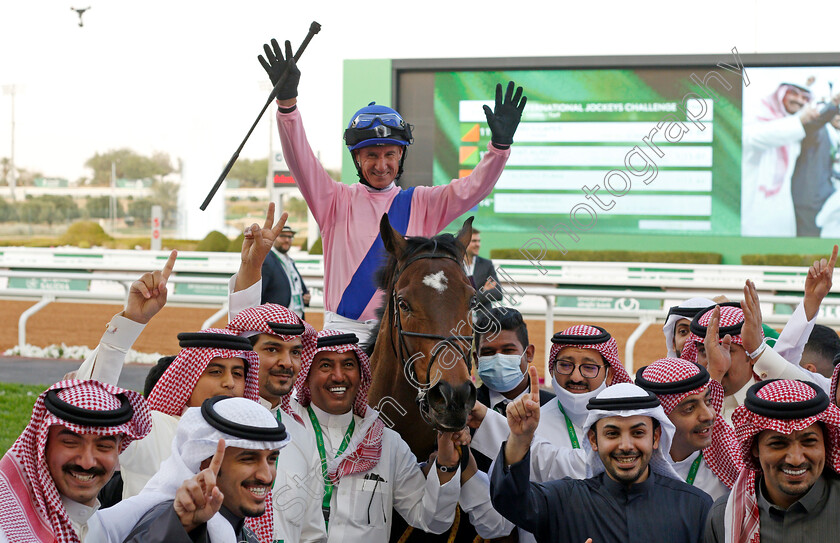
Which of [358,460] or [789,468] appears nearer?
[789,468]

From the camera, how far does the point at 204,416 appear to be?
93.8 inches

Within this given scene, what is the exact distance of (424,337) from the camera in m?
3.08

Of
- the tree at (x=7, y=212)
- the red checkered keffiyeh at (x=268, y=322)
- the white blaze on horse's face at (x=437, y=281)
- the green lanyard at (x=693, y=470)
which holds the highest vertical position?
the white blaze on horse's face at (x=437, y=281)

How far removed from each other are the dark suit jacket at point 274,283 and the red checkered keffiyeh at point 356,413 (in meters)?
4.35

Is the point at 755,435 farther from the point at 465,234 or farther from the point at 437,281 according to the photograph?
the point at 465,234

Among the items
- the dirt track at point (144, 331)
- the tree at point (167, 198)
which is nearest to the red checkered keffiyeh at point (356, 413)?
the dirt track at point (144, 331)

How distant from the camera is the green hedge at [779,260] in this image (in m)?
16.9

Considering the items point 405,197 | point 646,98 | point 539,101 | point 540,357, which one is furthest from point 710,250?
point 405,197

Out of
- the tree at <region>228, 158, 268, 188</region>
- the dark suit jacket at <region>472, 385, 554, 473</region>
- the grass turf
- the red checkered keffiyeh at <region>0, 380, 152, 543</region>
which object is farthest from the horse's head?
the tree at <region>228, 158, 268, 188</region>

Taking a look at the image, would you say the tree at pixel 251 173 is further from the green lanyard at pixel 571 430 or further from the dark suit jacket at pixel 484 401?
the green lanyard at pixel 571 430

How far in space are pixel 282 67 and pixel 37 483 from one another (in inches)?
79.4

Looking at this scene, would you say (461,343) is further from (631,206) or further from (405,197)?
(631,206)

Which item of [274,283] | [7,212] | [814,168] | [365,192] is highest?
[814,168]

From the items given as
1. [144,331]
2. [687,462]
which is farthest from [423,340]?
[144,331]
